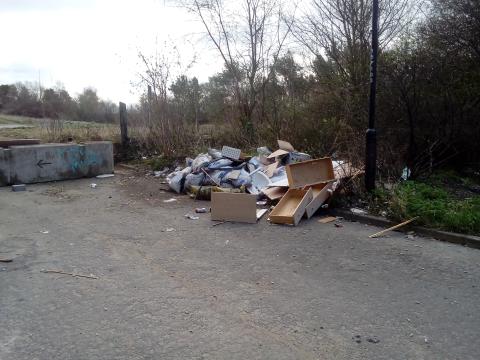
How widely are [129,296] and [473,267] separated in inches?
144

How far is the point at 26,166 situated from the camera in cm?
1000

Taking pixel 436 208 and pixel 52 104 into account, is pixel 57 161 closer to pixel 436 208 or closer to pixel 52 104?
pixel 436 208

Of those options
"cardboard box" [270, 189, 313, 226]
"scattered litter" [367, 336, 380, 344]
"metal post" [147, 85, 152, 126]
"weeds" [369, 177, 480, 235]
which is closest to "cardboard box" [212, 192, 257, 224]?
"cardboard box" [270, 189, 313, 226]

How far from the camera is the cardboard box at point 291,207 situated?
6.31m

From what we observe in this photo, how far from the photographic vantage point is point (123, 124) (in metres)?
13.4

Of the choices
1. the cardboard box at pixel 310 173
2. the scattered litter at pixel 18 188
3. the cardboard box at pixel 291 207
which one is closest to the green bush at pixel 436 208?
the cardboard box at pixel 310 173

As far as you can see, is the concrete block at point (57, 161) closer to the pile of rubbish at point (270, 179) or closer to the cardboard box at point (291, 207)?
the pile of rubbish at point (270, 179)

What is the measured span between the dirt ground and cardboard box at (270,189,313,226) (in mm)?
181

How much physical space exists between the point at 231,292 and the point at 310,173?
3620mm

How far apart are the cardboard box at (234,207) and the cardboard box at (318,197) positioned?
2.81 ft

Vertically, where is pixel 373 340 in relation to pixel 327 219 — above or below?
below

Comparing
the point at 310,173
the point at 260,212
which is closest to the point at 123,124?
the point at 260,212

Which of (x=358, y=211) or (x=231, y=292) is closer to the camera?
(x=231, y=292)

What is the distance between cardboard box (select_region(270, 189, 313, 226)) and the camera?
631 cm
